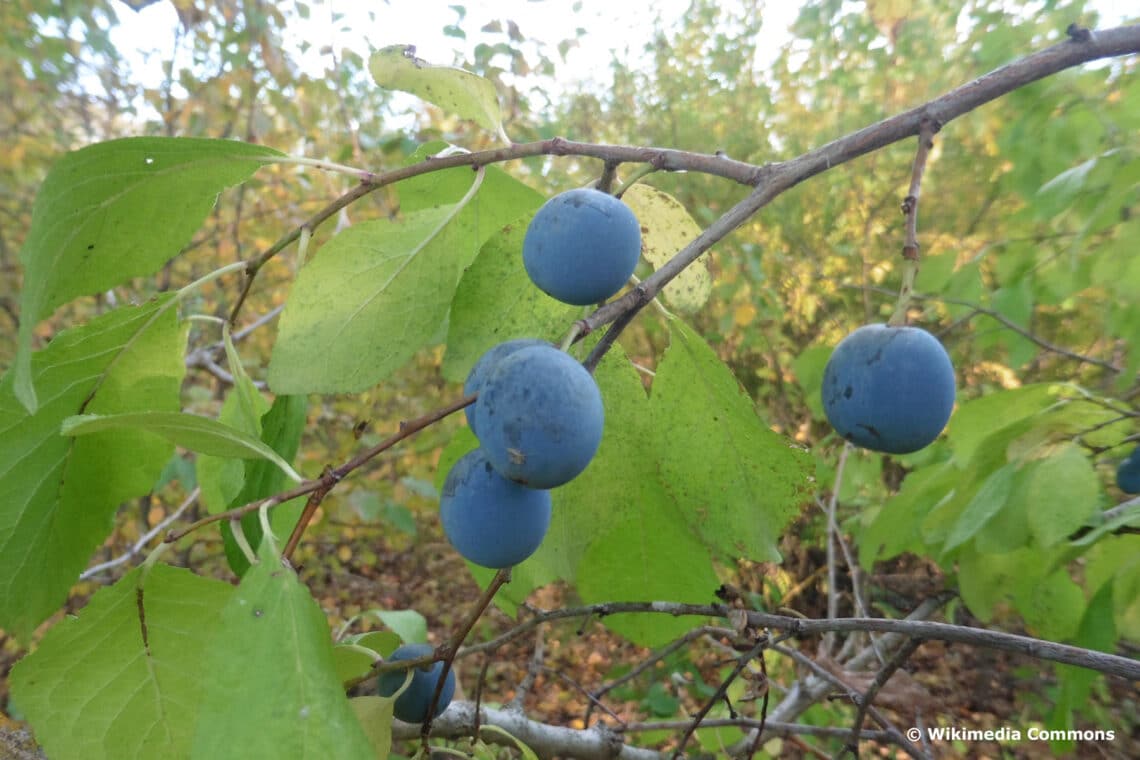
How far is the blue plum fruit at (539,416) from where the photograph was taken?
0.53m

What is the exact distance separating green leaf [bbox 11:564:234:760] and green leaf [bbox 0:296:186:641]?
87 millimetres

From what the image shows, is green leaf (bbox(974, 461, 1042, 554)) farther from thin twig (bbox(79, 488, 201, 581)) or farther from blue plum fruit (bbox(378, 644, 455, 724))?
thin twig (bbox(79, 488, 201, 581))

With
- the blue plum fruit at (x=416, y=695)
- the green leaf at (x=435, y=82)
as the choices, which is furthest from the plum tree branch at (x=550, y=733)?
the green leaf at (x=435, y=82)

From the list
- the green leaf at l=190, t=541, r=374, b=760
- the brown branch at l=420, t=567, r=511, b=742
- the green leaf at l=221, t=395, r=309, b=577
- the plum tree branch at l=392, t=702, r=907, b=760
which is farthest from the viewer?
the plum tree branch at l=392, t=702, r=907, b=760

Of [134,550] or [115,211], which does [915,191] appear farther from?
[134,550]

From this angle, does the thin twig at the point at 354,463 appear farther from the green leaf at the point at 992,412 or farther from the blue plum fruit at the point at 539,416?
the green leaf at the point at 992,412

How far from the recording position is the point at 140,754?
70cm

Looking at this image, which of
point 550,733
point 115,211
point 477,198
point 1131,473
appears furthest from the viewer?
point 1131,473

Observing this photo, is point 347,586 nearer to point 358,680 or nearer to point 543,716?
point 543,716

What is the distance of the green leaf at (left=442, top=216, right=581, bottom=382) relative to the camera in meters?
0.78

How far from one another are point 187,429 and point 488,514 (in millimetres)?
254

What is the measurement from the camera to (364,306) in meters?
0.71

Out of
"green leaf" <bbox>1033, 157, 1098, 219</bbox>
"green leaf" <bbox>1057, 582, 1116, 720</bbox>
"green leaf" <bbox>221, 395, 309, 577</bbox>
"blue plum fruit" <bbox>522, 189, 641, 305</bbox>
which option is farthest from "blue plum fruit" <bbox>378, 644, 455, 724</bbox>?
"green leaf" <bbox>1033, 157, 1098, 219</bbox>

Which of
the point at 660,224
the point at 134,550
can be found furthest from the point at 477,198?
the point at 134,550
